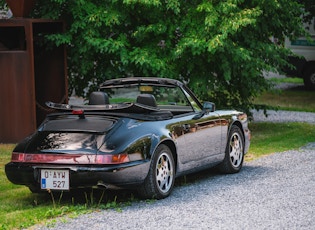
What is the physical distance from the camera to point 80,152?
28.5 feet

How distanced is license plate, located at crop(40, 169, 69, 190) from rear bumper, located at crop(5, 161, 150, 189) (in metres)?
0.04

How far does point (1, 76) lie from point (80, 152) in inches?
248

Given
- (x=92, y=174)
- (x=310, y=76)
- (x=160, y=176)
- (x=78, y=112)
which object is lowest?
(x=310, y=76)

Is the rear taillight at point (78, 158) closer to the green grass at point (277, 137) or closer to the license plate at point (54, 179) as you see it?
the license plate at point (54, 179)

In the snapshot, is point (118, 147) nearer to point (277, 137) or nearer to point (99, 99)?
point (99, 99)

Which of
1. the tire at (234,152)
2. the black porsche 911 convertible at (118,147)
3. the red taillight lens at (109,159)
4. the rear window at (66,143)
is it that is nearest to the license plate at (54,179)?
the black porsche 911 convertible at (118,147)

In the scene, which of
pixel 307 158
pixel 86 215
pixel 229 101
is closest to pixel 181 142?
pixel 86 215

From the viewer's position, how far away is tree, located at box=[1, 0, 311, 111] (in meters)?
14.9

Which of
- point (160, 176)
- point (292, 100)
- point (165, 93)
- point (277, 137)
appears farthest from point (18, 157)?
point (292, 100)

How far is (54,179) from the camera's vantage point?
8.75 metres

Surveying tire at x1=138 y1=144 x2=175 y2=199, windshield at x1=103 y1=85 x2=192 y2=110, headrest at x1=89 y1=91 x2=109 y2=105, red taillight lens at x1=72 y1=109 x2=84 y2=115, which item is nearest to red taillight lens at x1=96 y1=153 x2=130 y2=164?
tire at x1=138 y1=144 x2=175 y2=199

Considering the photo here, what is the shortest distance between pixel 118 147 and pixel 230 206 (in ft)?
4.10

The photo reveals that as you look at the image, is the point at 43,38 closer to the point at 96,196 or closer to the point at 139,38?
the point at 139,38

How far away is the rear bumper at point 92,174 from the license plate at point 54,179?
1.6 inches
